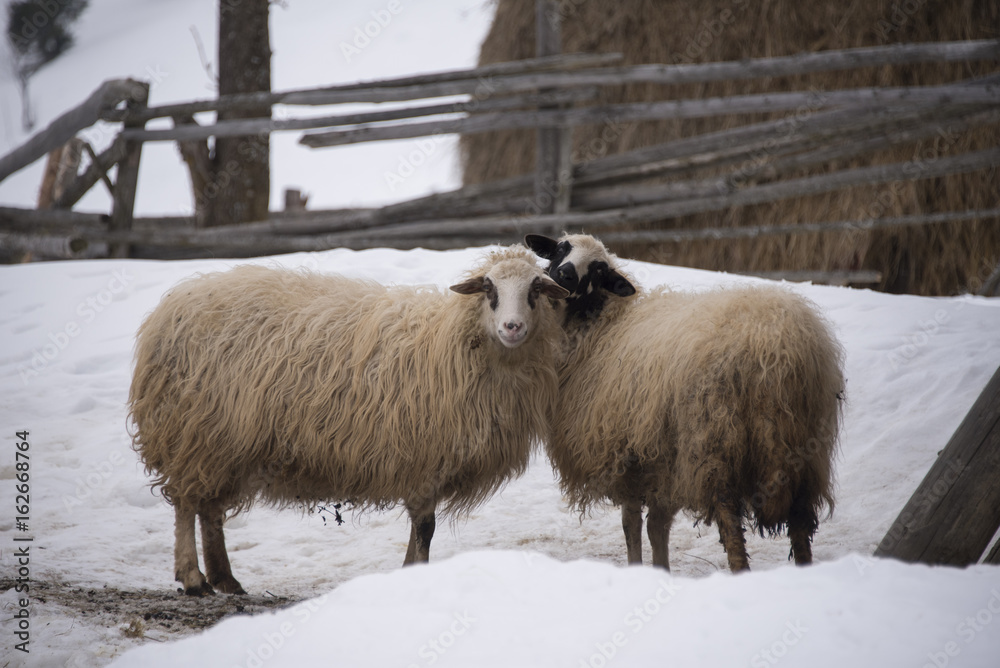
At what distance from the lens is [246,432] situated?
4148mm

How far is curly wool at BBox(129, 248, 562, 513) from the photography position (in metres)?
4.12

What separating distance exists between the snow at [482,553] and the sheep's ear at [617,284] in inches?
49.2

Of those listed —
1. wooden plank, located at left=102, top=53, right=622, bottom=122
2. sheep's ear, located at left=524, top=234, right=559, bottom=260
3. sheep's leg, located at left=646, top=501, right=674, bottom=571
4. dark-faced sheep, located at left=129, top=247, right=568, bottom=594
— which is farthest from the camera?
→ wooden plank, located at left=102, top=53, right=622, bottom=122

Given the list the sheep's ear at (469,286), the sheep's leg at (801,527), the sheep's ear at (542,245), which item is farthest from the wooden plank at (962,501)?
the sheep's ear at (542,245)

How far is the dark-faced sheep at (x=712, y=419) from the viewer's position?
3.63 m

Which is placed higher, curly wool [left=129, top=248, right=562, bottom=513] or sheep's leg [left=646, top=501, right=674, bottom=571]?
curly wool [left=129, top=248, right=562, bottom=513]

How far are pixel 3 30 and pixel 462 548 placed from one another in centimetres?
1423

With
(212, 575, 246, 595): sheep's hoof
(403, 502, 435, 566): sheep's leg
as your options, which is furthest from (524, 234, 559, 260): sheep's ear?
(212, 575, 246, 595): sheep's hoof

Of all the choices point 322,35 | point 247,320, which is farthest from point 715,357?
point 322,35

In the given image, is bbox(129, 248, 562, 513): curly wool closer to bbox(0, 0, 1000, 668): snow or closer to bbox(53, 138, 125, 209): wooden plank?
bbox(0, 0, 1000, 668): snow

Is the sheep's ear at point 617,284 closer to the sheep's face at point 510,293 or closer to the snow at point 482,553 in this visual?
the sheep's face at point 510,293

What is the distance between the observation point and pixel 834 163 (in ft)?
27.6

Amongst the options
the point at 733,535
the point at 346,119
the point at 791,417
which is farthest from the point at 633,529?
the point at 346,119

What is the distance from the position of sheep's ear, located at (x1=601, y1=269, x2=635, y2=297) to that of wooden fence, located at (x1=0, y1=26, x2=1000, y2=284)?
325cm
